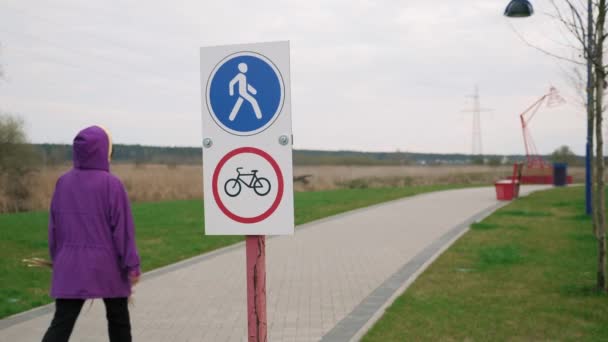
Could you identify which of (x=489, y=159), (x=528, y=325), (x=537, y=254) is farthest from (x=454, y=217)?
(x=489, y=159)

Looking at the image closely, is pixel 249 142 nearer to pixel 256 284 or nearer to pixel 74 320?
pixel 256 284

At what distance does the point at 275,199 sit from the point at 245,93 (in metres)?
0.58

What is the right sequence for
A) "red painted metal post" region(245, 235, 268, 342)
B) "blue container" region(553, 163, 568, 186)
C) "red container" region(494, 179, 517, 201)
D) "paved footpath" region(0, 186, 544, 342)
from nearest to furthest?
1. "red painted metal post" region(245, 235, 268, 342)
2. "paved footpath" region(0, 186, 544, 342)
3. "red container" region(494, 179, 517, 201)
4. "blue container" region(553, 163, 568, 186)

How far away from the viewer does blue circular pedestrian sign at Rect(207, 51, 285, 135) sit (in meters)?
3.43

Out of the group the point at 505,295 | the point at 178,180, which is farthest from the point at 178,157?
the point at 505,295

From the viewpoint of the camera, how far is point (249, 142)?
3.44 metres

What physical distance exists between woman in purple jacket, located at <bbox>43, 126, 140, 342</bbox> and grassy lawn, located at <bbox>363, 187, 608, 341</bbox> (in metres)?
2.35

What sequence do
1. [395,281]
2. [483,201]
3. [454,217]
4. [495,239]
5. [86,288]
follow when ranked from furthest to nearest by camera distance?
[483,201] < [454,217] < [495,239] < [395,281] < [86,288]

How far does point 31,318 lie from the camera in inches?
255

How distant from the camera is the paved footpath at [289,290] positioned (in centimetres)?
595

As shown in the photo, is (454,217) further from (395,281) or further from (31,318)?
(31,318)

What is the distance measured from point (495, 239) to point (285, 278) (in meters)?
4.80

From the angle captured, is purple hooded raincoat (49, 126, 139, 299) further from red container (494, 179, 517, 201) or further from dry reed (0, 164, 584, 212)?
red container (494, 179, 517, 201)

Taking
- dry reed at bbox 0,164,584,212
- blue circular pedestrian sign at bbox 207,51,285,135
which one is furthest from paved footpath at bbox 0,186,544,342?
dry reed at bbox 0,164,584,212
